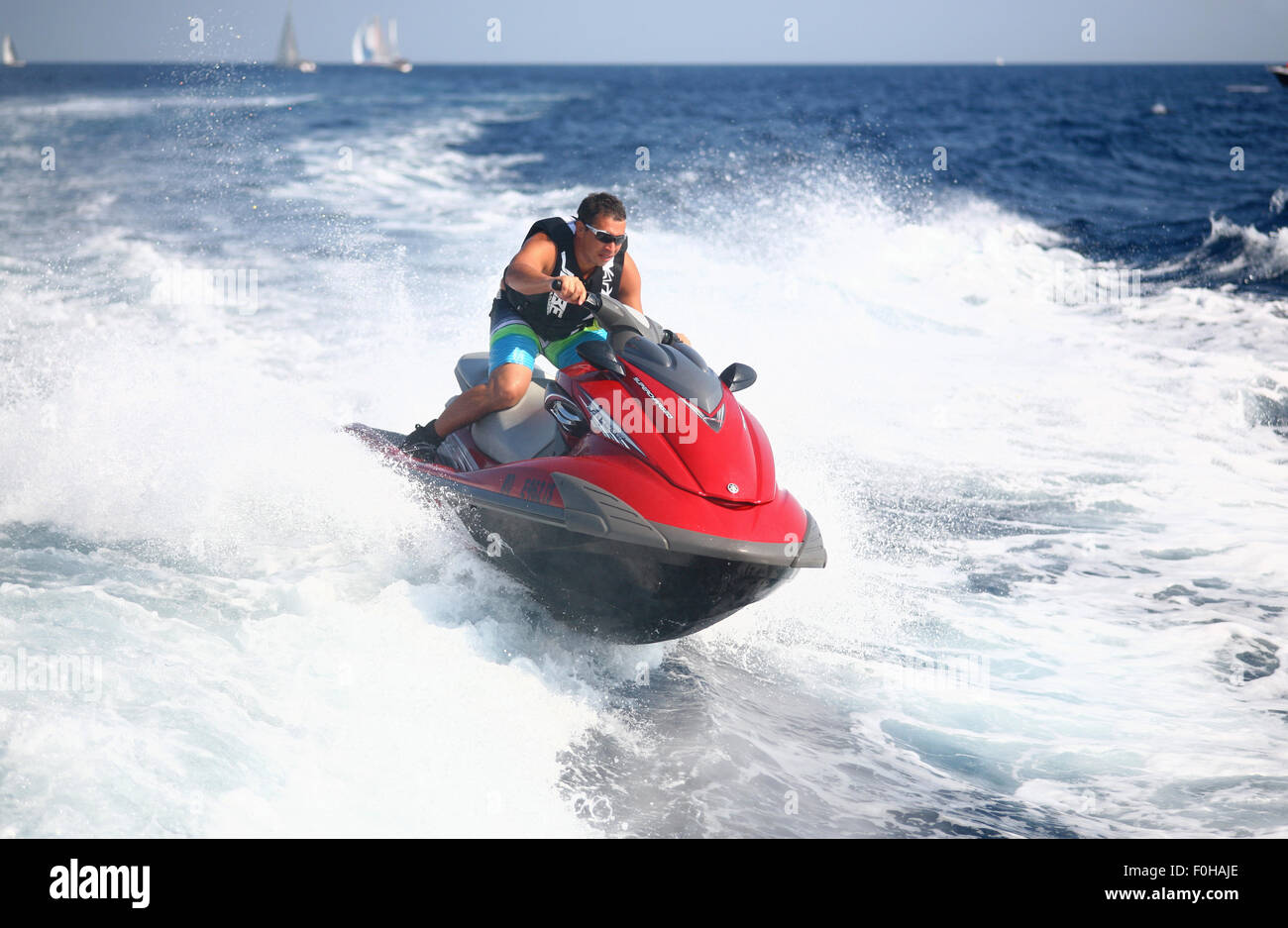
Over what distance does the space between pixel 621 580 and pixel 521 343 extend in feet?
4.09

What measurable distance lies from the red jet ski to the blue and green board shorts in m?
0.27

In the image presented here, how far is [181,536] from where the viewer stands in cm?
485

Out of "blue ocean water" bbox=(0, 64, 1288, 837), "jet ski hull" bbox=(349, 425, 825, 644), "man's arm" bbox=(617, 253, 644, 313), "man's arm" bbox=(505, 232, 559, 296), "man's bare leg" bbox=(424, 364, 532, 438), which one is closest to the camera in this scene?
"blue ocean water" bbox=(0, 64, 1288, 837)

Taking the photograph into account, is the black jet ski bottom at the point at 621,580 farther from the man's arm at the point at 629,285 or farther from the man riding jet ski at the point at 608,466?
the man's arm at the point at 629,285

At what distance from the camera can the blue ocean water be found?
3441 millimetres

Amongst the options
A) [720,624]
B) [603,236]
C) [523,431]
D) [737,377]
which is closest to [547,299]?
[603,236]

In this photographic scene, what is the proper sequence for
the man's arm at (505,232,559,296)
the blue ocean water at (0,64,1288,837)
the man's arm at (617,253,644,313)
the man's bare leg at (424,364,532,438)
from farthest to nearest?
the man's arm at (617,253,644,313)
the man's bare leg at (424,364,532,438)
the man's arm at (505,232,559,296)
the blue ocean water at (0,64,1288,837)

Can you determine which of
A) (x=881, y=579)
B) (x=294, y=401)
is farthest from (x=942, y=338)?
(x=294, y=401)

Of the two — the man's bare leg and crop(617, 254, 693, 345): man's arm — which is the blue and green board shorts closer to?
the man's bare leg

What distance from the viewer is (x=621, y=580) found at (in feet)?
12.3

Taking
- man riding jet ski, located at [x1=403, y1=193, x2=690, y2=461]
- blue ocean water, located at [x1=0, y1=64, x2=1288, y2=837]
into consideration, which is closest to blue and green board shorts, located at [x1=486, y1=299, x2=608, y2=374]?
man riding jet ski, located at [x1=403, y1=193, x2=690, y2=461]

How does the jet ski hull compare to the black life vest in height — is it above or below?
below

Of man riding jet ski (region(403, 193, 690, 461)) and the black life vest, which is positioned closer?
man riding jet ski (region(403, 193, 690, 461))

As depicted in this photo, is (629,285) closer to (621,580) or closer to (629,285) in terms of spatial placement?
(629,285)
